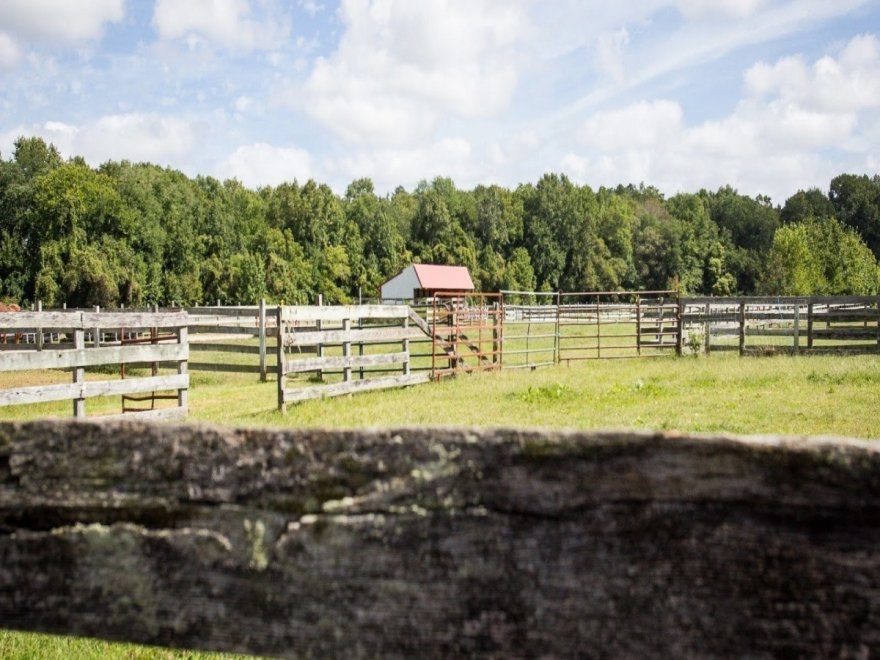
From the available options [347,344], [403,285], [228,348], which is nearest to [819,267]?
[403,285]

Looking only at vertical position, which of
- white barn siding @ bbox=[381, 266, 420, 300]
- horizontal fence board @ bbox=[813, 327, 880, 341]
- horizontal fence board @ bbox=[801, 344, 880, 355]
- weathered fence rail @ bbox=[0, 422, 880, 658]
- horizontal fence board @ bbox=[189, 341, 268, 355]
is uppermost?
white barn siding @ bbox=[381, 266, 420, 300]

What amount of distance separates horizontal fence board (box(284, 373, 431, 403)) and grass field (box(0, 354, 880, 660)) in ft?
0.61

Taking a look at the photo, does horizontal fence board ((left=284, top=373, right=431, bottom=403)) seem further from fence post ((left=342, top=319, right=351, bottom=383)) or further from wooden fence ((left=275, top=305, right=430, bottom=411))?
fence post ((left=342, top=319, right=351, bottom=383))

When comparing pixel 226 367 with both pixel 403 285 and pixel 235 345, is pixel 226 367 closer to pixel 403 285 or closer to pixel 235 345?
pixel 235 345

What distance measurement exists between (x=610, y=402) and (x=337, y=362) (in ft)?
13.6

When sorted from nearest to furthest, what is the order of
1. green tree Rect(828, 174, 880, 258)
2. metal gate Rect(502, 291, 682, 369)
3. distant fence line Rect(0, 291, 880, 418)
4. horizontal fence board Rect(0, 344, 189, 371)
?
horizontal fence board Rect(0, 344, 189, 371) → distant fence line Rect(0, 291, 880, 418) → metal gate Rect(502, 291, 682, 369) → green tree Rect(828, 174, 880, 258)

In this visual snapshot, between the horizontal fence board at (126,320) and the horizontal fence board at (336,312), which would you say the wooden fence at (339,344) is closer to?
the horizontal fence board at (336,312)

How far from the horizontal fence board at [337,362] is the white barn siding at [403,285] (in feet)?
154

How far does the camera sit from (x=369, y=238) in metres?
83.0

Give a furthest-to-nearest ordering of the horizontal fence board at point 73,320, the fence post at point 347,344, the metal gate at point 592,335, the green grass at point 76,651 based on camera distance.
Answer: the metal gate at point 592,335 < the fence post at point 347,344 < the horizontal fence board at point 73,320 < the green grass at point 76,651

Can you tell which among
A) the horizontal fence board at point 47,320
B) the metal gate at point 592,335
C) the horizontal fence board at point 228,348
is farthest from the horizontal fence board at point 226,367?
the horizontal fence board at point 47,320

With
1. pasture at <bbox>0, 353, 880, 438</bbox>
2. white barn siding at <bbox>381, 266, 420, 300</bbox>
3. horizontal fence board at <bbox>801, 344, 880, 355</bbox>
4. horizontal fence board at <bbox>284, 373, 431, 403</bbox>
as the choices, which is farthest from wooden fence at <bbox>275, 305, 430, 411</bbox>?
white barn siding at <bbox>381, 266, 420, 300</bbox>

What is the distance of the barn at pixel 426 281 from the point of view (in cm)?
6041

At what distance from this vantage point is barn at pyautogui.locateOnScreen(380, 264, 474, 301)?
198 feet
